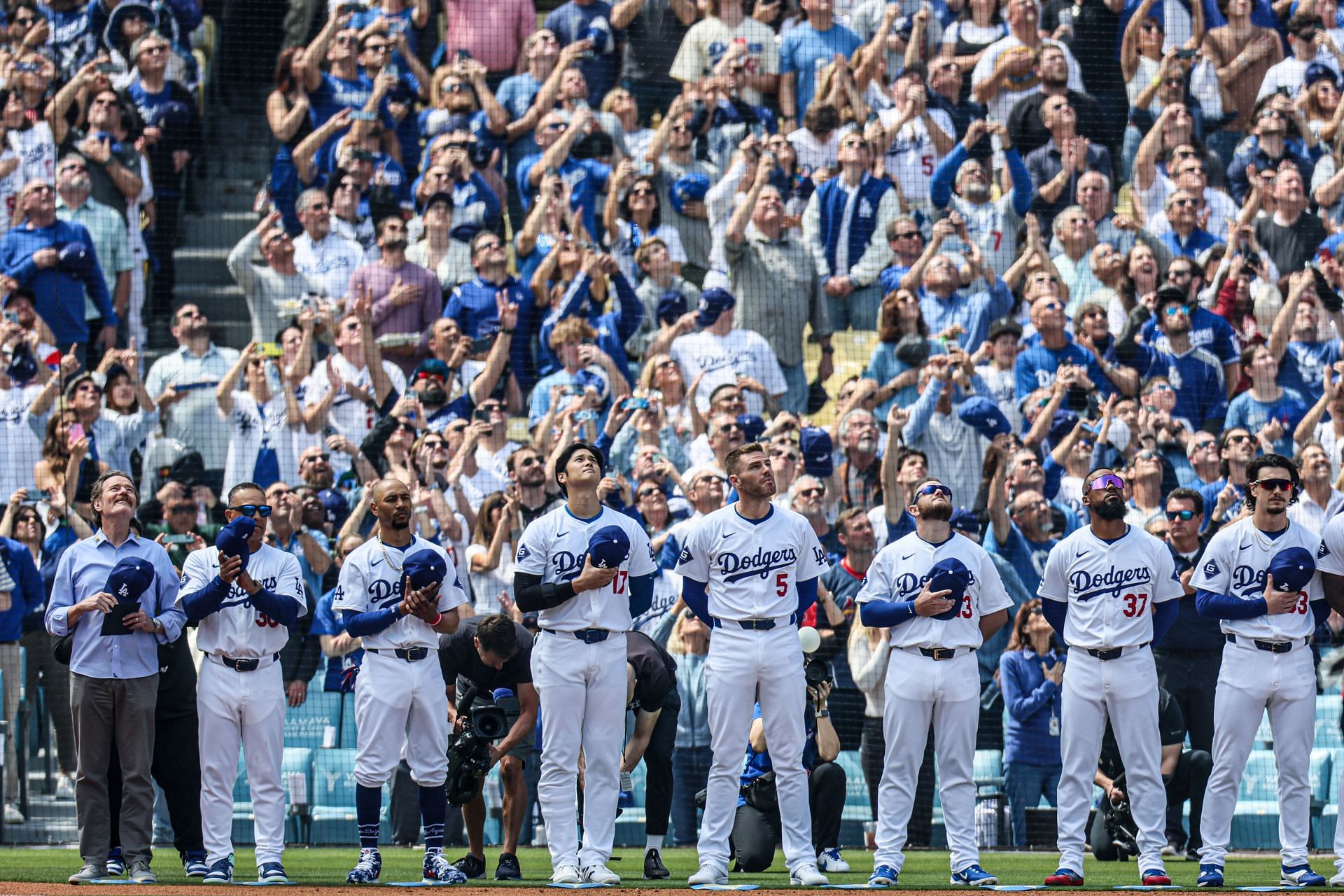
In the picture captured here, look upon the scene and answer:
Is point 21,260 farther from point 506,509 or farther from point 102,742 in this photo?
→ point 102,742

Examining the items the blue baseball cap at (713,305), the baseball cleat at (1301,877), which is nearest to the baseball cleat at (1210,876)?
the baseball cleat at (1301,877)

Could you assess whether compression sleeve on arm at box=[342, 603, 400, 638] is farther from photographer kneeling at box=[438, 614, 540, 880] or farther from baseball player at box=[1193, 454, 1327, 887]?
baseball player at box=[1193, 454, 1327, 887]

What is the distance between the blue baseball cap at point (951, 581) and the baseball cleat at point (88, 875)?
11.5ft

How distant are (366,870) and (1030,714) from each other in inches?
157

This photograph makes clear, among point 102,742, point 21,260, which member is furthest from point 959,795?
point 21,260

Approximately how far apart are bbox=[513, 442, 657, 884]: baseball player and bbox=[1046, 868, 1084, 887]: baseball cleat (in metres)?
1.72

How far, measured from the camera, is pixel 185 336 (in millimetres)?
12180

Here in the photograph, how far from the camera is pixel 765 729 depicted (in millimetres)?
7094

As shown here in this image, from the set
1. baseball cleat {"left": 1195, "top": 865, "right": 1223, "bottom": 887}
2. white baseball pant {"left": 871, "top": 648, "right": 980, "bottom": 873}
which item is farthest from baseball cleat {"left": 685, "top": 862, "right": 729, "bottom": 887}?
baseball cleat {"left": 1195, "top": 865, "right": 1223, "bottom": 887}

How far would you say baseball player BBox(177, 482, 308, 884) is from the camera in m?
7.29

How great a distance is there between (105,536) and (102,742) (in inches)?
33.6

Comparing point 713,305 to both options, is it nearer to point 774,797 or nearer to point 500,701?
point 774,797

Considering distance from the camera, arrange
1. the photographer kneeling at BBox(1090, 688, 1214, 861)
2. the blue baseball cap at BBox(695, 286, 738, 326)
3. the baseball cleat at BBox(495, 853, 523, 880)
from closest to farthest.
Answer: the baseball cleat at BBox(495, 853, 523, 880)
the photographer kneeling at BBox(1090, 688, 1214, 861)
the blue baseball cap at BBox(695, 286, 738, 326)

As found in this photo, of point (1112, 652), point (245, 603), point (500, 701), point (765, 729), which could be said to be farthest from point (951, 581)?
point (245, 603)
